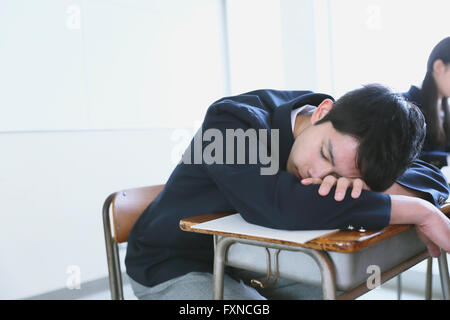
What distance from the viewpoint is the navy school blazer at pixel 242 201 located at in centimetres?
78

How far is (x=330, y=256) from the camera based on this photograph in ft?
2.38

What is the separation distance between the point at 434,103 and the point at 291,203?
57.9 inches

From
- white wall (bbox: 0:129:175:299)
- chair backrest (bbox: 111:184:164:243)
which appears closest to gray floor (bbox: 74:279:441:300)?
white wall (bbox: 0:129:175:299)

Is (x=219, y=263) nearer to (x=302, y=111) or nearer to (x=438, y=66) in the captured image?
(x=302, y=111)

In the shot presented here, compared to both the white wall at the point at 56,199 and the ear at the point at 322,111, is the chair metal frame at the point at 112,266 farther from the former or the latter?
the white wall at the point at 56,199

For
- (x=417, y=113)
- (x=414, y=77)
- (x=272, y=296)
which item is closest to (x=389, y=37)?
(x=414, y=77)

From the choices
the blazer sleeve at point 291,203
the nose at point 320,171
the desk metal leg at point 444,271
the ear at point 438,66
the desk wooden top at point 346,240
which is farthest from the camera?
the ear at point 438,66

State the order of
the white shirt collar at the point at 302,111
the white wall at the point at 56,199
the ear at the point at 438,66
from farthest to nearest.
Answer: the white wall at the point at 56,199, the ear at the point at 438,66, the white shirt collar at the point at 302,111

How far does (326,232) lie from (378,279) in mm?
158

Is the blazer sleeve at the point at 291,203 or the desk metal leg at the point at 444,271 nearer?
the blazer sleeve at the point at 291,203

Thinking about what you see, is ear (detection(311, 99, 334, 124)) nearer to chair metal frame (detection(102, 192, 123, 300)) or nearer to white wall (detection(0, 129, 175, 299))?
chair metal frame (detection(102, 192, 123, 300))

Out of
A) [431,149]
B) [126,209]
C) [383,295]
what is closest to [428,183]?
[126,209]

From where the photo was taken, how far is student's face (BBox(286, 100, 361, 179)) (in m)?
0.86

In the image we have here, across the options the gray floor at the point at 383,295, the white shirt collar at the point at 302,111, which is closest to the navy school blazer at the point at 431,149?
the gray floor at the point at 383,295
